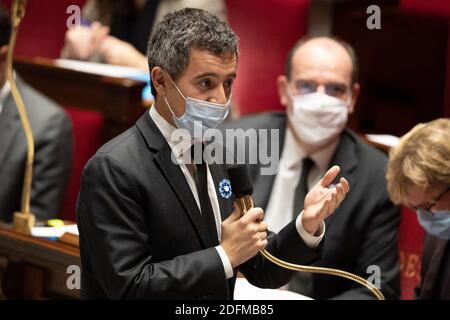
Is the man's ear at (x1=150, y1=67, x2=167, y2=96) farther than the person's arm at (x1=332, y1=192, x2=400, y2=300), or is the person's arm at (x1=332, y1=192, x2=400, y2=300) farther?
the person's arm at (x1=332, y1=192, x2=400, y2=300)

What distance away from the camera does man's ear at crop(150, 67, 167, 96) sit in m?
1.47

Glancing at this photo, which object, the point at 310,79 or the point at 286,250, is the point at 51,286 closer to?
the point at 286,250

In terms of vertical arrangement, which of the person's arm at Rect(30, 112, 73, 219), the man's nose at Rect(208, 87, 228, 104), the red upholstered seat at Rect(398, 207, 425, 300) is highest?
the man's nose at Rect(208, 87, 228, 104)

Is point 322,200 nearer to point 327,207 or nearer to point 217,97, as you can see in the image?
point 327,207

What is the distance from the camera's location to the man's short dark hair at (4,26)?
2.39 meters

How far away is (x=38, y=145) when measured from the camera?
2.53 m

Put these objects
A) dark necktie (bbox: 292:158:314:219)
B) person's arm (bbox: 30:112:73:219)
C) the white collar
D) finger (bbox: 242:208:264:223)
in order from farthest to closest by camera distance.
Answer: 1. person's arm (bbox: 30:112:73:219)
2. the white collar
3. dark necktie (bbox: 292:158:314:219)
4. finger (bbox: 242:208:264:223)

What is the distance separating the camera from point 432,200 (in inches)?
75.7

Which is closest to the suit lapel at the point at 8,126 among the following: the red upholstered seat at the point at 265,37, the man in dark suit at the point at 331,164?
the man in dark suit at the point at 331,164

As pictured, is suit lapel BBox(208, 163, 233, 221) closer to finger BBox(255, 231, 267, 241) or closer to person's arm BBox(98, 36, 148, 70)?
finger BBox(255, 231, 267, 241)

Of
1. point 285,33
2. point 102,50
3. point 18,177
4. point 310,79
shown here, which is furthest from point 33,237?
point 285,33

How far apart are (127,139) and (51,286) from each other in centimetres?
61

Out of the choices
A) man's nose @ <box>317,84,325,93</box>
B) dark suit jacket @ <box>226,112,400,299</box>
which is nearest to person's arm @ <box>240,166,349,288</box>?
dark suit jacket @ <box>226,112,400,299</box>

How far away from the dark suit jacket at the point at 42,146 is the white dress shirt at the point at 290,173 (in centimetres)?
68
